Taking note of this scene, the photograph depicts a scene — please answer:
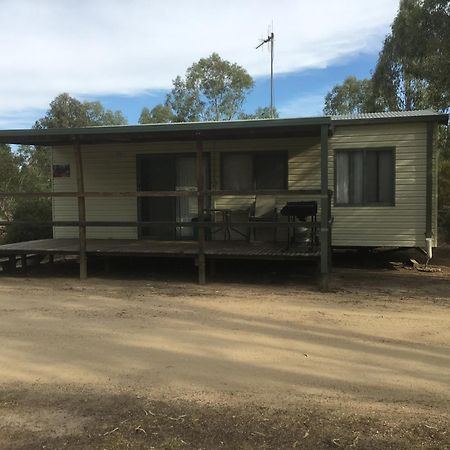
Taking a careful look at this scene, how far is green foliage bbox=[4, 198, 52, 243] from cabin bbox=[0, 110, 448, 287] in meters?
1.79

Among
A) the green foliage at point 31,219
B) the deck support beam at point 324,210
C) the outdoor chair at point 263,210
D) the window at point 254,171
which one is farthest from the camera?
the green foliage at point 31,219

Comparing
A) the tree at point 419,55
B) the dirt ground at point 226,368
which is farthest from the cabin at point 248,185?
the tree at point 419,55

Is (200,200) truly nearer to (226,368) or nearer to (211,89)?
(226,368)

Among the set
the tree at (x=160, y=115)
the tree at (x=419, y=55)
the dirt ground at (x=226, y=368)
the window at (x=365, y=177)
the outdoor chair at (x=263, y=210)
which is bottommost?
the dirt ground at (x=226, y=368)

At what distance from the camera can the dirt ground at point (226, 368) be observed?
3398mm

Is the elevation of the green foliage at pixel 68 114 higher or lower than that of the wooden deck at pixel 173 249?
higher

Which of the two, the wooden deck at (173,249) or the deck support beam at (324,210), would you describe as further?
the wooden deck at (173,249)

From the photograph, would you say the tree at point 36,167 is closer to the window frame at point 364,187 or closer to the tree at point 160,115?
the tree at point 160,115

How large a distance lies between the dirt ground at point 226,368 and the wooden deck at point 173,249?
65cm

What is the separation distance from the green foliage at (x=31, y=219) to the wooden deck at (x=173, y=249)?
2927 mm

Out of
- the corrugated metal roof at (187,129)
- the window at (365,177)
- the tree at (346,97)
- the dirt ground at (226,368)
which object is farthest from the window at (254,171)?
the tree at (346,97)

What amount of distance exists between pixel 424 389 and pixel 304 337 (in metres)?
1.64

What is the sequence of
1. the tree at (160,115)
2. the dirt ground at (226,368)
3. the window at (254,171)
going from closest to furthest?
the dirt ground at (226,368) → the window at (254,171) → the tree at (160,115)

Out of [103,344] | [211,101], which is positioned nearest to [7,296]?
[103,344]
